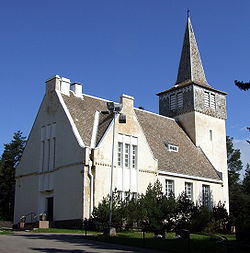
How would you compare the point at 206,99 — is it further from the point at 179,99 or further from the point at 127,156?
the point at 127,156

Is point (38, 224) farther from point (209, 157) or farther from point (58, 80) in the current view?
point (209, 157)

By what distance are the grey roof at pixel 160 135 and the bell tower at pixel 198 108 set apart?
4.02 ft

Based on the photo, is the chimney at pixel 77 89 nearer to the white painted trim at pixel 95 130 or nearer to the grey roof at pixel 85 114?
the grey roof at pixel 85 114

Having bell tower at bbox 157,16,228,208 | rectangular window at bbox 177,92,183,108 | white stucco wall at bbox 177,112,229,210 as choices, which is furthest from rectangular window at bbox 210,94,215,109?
rectangular window at bbox 177,92,183,108

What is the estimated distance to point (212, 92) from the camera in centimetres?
4866

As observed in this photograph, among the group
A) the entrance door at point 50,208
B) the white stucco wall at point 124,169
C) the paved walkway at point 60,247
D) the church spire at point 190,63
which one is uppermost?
the church spire at point 190,63

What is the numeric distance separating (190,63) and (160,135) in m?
11.4

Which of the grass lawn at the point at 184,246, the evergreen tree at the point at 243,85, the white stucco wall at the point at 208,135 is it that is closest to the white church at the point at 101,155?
the white stucco wall at the point at 208,135

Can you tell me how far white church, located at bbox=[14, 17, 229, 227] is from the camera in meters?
33.0

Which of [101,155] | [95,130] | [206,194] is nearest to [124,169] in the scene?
[101,155]

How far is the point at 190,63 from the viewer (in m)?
49.9

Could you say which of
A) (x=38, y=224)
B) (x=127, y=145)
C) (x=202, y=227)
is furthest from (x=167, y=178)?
(x=38, y=224)

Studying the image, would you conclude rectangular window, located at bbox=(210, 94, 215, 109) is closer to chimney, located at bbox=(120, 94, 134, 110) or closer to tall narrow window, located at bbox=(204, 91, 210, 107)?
tall narrow window, located at bbox=(204, 91, 210, 107)

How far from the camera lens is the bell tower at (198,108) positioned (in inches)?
1832
